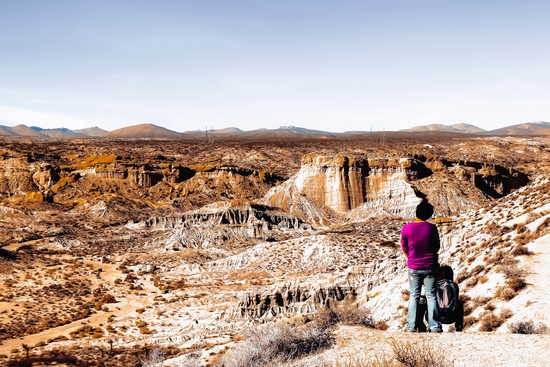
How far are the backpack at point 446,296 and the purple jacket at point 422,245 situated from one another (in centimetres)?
32

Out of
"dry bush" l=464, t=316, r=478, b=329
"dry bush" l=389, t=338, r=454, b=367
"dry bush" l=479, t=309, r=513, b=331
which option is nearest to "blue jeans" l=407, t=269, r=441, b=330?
"dry bush" l=389, t=338, r=454, b=367

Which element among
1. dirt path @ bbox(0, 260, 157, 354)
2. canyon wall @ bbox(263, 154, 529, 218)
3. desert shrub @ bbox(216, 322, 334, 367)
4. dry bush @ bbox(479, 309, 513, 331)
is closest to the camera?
desert shrub @ bbox(216, 322, 334, 367)

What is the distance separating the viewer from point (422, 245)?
800cm

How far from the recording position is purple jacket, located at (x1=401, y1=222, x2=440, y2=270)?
7.99 m

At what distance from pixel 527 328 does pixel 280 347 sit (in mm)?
4818

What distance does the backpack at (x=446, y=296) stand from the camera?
802cm

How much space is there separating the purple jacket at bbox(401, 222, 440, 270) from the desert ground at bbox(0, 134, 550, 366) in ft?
4.23

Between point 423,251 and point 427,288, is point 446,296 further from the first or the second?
point 423,251

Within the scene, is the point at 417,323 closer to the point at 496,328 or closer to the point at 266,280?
the point at 496,328

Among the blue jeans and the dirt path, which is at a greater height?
the blue jeans

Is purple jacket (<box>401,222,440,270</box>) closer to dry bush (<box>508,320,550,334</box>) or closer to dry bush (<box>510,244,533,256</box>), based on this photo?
dry bush (<box>508,320,550,334</box>)

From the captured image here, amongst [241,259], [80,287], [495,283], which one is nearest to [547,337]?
[495,283]

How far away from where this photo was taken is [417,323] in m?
8.62

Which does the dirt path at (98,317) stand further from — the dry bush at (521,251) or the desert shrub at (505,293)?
the dry bush at (521,251)
